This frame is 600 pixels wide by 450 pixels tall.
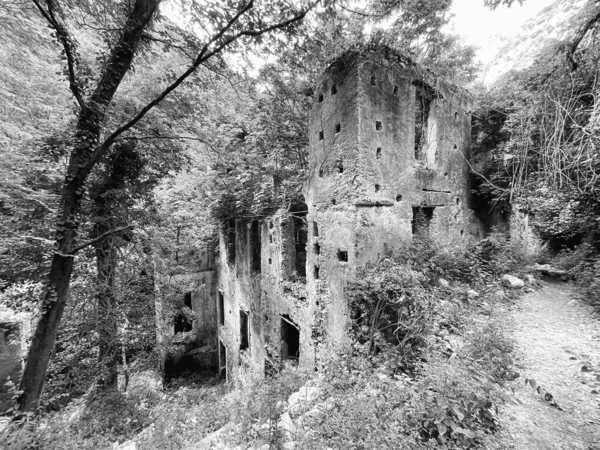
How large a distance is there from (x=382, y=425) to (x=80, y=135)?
553 centimetres

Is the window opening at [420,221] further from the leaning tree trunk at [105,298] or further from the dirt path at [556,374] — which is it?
the leaning tree trunk at [105,298]

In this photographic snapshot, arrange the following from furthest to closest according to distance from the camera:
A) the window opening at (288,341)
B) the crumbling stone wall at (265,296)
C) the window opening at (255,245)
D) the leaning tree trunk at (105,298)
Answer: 1. the window opening at (255,245)
2. the window opening at (288,341)
3. the crumbling stone wall at (265,296)
4. the leaning tree trunk at (105,298)

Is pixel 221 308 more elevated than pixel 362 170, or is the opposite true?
pixel 362 170

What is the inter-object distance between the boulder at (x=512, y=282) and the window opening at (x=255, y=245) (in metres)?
6.87

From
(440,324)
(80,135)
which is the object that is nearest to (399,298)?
(440,324)

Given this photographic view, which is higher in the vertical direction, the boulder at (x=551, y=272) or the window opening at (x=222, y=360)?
the boulder at (x=551, y=272)

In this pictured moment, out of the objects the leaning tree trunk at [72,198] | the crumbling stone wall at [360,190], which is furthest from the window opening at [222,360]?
the leaning tree trunk at [72,198]

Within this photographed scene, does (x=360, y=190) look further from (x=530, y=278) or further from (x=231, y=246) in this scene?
(x=231, y=246)

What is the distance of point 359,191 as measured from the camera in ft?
16.3

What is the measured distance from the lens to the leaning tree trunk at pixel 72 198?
3771mm

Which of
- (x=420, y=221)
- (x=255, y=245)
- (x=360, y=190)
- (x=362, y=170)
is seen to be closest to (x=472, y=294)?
(x=420, y=221)

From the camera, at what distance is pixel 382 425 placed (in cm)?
243

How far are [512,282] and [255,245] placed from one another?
712 centimetres

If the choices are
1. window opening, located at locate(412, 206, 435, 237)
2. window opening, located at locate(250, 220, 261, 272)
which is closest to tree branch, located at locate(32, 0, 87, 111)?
window opening, located at locate(250, 220, 261, 272)
